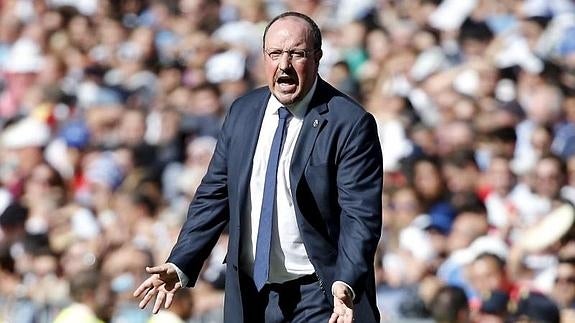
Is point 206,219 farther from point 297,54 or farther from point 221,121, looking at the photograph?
point 221,121

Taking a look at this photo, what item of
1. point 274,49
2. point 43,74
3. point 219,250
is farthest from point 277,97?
point 43,74

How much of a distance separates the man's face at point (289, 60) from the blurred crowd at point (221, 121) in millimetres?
3059

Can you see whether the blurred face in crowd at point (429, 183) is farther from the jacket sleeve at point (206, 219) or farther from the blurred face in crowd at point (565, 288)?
the jacket sleeve at point (206, 219)

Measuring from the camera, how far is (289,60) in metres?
5.64

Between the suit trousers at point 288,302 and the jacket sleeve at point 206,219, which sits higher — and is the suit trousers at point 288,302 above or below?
below

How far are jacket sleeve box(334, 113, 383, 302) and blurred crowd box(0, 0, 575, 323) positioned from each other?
2.91 metres

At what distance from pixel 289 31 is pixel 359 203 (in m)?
0.63

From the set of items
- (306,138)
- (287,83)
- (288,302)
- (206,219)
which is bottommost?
→ (288,302)

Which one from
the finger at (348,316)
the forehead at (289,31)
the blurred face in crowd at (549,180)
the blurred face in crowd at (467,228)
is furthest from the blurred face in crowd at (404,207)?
the finger at (348,316)

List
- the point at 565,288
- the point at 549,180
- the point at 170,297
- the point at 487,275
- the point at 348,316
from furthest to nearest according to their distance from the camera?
the point at 549,180
the point at 487,275
the point at 565,288
the point at 170,297
the point at 348,316

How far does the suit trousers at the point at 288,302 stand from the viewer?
19.0 feet

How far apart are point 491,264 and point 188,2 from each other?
5.93 metres

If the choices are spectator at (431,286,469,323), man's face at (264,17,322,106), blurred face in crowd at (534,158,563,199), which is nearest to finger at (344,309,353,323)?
man's face at (264,17,322,106)

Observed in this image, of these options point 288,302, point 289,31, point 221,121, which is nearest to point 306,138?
point 289,31
